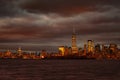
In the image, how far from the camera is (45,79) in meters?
126

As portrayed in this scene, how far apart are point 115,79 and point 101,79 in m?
5.84

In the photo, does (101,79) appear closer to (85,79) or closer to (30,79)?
(85,79)

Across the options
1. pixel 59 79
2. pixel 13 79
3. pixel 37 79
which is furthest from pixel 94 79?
pixel 13 79

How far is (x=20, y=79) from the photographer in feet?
407

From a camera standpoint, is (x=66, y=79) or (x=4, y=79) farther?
(x=66, y=79)

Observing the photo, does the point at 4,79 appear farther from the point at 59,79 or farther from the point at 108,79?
the point at 108,79

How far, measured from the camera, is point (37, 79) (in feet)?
401

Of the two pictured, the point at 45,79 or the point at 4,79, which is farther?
the point at 45,79

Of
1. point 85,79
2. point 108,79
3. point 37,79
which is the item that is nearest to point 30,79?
point 37,79

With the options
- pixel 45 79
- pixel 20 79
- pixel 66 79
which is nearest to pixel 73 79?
pixel 66 79

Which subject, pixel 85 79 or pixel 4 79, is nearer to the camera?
pixel 4 79

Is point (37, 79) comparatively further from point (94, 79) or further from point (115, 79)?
point (115, 79)

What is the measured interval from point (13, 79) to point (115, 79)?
39834mm

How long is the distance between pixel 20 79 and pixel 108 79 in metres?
34.6
